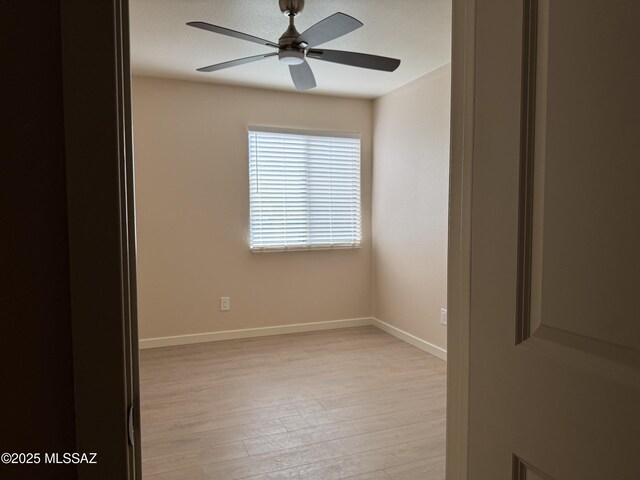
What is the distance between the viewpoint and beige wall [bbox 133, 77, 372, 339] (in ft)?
13.8

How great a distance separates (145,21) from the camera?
2.88 meters

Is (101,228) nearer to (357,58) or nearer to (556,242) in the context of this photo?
(556,242)

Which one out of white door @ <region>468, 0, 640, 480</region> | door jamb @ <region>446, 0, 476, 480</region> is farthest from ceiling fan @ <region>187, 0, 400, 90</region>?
white door @ <region>468, 0, 640, 480</region>

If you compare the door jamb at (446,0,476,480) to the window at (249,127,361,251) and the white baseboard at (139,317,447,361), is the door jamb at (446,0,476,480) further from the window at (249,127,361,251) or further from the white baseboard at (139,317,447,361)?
the window at (249,127,361,251)

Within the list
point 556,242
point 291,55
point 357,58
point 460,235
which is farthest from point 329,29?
point 556,242

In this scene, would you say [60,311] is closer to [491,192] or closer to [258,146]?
[491,192]

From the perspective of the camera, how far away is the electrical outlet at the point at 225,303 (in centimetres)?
450

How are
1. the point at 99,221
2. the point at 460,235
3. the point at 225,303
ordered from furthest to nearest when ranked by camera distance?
the point at 225,303, the point at 460,235, the point at 99,221

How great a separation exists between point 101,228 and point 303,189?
4.13m

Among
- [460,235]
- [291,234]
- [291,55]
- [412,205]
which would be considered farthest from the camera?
[291,234]

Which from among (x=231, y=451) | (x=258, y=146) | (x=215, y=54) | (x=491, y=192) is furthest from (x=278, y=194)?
(x=491, y=192)

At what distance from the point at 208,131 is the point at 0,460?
13.2ft

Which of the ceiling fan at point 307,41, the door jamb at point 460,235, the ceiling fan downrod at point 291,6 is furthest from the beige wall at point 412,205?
the door jamb at point 460,235

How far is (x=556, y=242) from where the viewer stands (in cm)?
68
